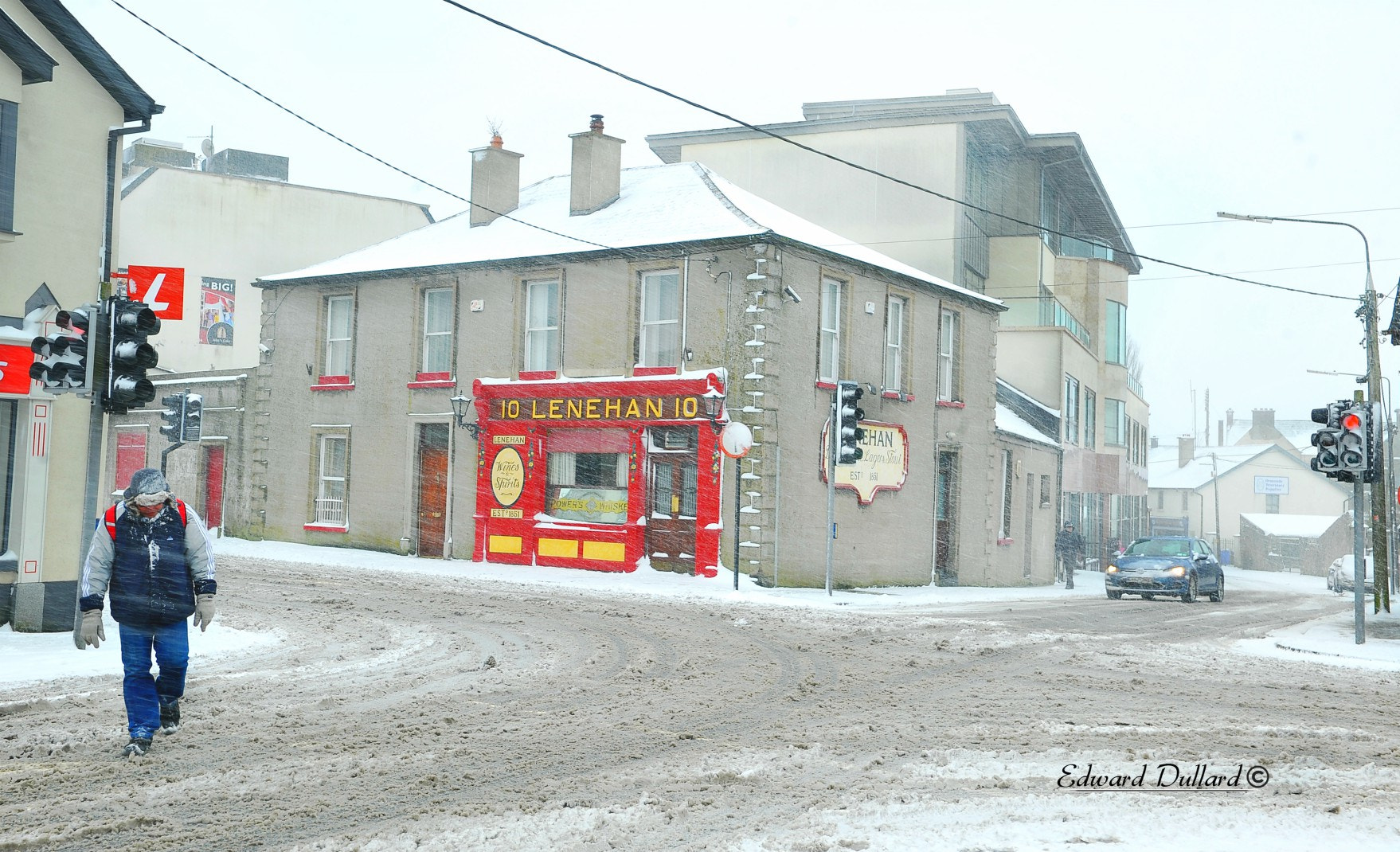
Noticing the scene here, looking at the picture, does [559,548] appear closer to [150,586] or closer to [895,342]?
[895,342]

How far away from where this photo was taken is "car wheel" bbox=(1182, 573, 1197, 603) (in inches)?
1022

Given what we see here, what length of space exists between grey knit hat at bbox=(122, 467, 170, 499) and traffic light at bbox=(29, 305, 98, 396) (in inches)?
124

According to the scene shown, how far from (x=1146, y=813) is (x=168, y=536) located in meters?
5.78

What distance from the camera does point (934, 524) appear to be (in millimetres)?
27594

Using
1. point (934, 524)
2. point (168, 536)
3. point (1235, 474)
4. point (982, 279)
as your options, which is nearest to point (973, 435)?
point (934, 524)

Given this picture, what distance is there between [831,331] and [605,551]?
19.2ft

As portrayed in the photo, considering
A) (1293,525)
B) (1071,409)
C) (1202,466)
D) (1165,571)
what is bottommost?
(1165,571)

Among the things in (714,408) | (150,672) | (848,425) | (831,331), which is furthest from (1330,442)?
(150,672)

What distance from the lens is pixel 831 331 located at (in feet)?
81.2

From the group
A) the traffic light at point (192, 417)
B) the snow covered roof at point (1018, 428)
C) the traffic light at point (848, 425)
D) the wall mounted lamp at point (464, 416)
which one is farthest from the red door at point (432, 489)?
the snow covered roof at point (1018, 428)

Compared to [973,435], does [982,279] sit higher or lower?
higher

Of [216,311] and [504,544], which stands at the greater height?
[216,311]

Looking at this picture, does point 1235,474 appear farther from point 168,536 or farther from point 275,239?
point 168,536

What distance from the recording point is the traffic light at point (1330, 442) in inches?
590
